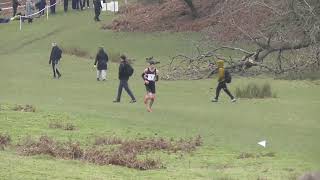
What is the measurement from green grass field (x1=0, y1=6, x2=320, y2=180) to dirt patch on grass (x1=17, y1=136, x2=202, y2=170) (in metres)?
0.30

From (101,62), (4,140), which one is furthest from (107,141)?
(101,62)

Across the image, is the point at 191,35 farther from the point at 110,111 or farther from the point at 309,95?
the point at 110,111

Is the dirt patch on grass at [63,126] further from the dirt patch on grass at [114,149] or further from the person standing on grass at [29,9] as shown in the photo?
the person standing on grass at [29,9]

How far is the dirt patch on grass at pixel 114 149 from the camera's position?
13.4 m

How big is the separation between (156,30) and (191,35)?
280 centimetres

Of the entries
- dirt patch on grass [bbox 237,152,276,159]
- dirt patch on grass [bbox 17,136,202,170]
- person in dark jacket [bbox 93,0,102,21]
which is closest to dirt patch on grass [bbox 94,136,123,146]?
dirt patch on grass [bbox 17,136,202,170]

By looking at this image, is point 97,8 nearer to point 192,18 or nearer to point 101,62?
point 192,18

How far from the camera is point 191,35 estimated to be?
43.5 metres

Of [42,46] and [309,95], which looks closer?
[309,95]

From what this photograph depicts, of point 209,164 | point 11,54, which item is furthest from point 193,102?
point 11,54

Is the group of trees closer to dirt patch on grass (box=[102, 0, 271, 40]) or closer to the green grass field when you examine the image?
the green grass field

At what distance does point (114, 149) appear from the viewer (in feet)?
49.6

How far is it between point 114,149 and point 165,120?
475 cm

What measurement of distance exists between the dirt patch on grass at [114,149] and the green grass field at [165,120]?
30 centimetres
